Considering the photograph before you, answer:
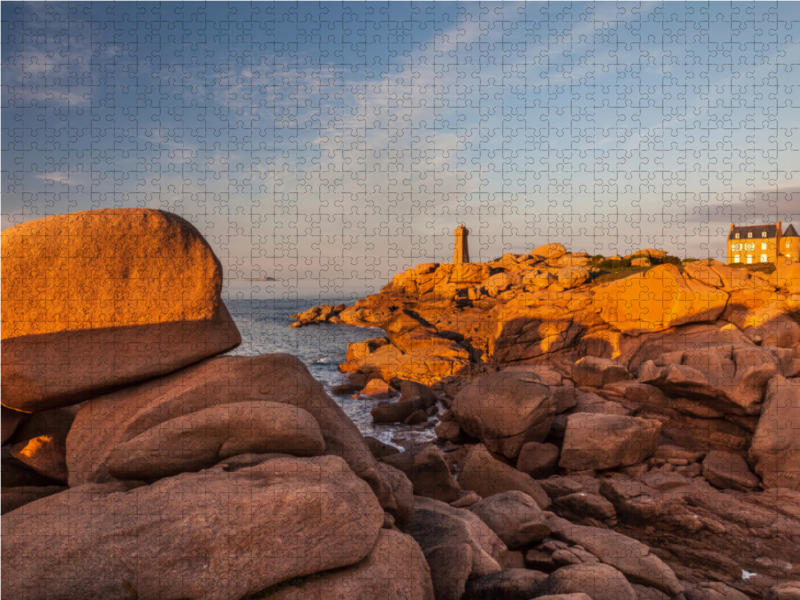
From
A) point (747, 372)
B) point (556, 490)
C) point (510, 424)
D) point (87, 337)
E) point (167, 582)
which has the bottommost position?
point (556, 490)

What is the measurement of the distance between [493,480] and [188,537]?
33.2 feet

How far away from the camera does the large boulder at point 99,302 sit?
7148 millimetres

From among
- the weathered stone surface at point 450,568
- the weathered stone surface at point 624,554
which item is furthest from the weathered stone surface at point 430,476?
the weathered stone surface at point 450,568

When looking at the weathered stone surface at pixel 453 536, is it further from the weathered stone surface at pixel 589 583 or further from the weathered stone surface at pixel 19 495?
the weathered stone surface at pixel 19 495

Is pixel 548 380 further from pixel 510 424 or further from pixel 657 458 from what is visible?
pixel 657 458

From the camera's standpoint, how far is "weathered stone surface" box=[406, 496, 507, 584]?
754 centimetres

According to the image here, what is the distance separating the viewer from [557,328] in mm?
31234

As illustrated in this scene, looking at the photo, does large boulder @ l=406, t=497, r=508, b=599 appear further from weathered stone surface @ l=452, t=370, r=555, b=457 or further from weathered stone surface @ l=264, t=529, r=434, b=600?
weathered stone surface @ l=452, t=370, r=555, b=457

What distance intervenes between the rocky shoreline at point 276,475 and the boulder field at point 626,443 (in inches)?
3.0

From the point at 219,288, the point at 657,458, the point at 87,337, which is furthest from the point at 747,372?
the point at 87,337

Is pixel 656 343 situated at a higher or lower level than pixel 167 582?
lower

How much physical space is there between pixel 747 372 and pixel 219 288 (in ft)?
57.0

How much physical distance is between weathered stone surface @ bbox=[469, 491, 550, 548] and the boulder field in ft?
0.13

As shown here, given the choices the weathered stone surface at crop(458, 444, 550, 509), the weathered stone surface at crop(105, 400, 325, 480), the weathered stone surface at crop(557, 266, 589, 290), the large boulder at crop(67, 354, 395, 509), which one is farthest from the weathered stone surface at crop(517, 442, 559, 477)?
the weathered stone surface at crop(557, 266, 589, 290)
